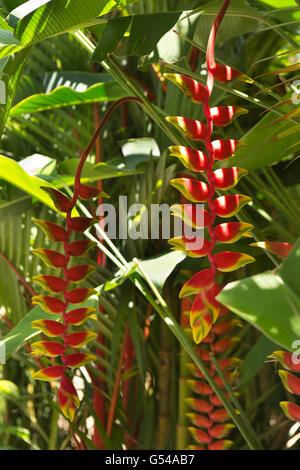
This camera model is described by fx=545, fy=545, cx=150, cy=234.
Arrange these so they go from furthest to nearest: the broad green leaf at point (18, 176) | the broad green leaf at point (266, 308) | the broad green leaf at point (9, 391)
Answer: the broad green leaf at point (9, 391), the broad green leaf at point (18, 176), the broad green leaf at point (266, 308)

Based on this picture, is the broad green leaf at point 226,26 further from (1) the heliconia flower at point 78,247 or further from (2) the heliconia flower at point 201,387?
(2) the heliconia flower at point 201,387

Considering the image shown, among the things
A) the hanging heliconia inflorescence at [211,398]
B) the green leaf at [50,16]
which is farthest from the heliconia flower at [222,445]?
the green leaf at [50,16]

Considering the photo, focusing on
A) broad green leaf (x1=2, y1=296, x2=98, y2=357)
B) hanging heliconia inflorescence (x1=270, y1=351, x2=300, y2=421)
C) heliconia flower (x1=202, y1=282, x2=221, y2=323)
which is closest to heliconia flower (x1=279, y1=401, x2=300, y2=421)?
hanging heliconia inflorescence (x1=270, y1=351, x2=300, y2=421)

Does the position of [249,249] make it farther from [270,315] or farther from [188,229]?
[270,315]

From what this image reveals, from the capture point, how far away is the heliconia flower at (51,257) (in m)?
0.41

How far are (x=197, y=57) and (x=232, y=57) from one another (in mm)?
98

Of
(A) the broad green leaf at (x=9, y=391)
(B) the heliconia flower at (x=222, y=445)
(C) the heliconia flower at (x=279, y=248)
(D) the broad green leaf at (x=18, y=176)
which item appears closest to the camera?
(C) the heliconia flower at (x=279, y=248)

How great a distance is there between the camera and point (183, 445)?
0.71 meters

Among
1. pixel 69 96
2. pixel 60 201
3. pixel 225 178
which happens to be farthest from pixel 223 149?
pixel 69 96

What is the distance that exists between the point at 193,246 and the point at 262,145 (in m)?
0.24

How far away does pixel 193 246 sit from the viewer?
31 cm

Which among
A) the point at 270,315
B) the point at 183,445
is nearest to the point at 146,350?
the point at 183,445

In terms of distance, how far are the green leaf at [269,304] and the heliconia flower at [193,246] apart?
48mm

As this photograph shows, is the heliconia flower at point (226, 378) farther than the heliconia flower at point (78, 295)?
Yes
